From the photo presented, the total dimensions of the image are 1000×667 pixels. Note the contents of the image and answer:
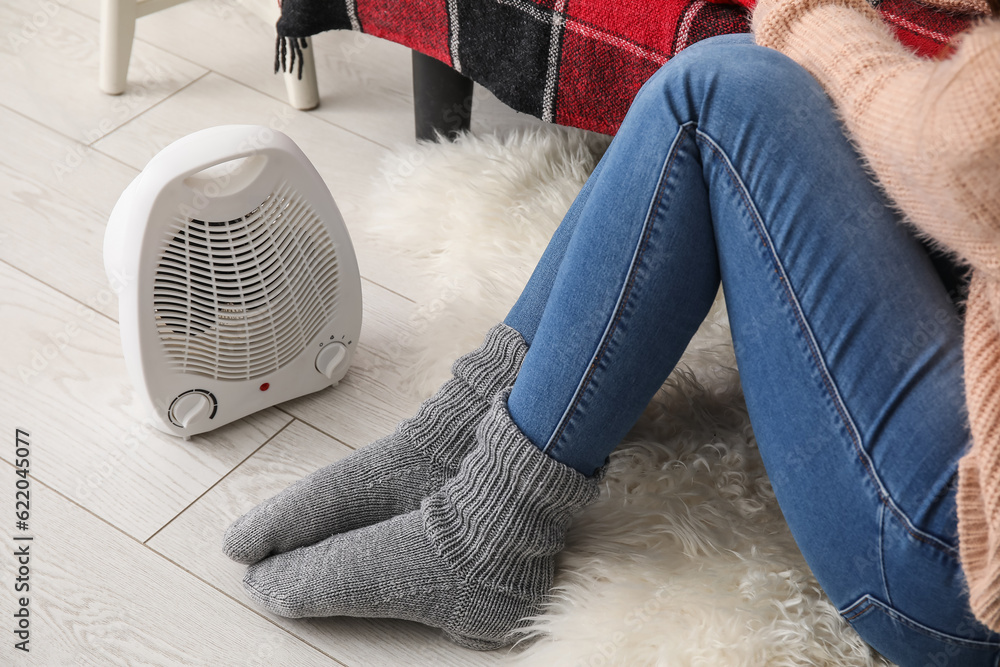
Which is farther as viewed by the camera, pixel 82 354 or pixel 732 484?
pixel 82 354

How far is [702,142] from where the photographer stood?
630 mm

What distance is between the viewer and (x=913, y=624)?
59 cm

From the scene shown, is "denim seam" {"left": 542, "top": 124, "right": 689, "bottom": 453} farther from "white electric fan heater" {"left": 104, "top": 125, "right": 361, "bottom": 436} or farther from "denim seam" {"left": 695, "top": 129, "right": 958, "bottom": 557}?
"white electric fan heater" {"left": 104, "top": 125, "right": 361, "bottom": 436}

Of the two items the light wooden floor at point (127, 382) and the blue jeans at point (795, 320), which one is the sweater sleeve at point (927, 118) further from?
the light wooden floor at point (127, 382)

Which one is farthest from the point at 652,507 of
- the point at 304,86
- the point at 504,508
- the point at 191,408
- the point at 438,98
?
the point at 304,86

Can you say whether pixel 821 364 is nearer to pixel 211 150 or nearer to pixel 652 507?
pixel 652 507

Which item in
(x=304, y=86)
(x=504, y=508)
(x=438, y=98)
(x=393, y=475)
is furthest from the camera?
(x=304, y=86)

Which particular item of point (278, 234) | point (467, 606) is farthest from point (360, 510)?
point (278, 234)

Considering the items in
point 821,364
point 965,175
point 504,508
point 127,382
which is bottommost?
point 127,382

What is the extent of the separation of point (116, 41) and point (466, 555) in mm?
1191

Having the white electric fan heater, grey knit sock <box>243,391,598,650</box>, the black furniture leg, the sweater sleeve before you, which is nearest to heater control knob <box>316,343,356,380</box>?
the white electric fan heater

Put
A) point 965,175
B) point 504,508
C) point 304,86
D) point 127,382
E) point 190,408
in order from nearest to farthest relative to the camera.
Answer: point 965,175
point 504,508
point 190,408
point 127,382
point 304,86

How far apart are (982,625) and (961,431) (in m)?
0.14

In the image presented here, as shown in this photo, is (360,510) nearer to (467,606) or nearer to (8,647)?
(467,606)
